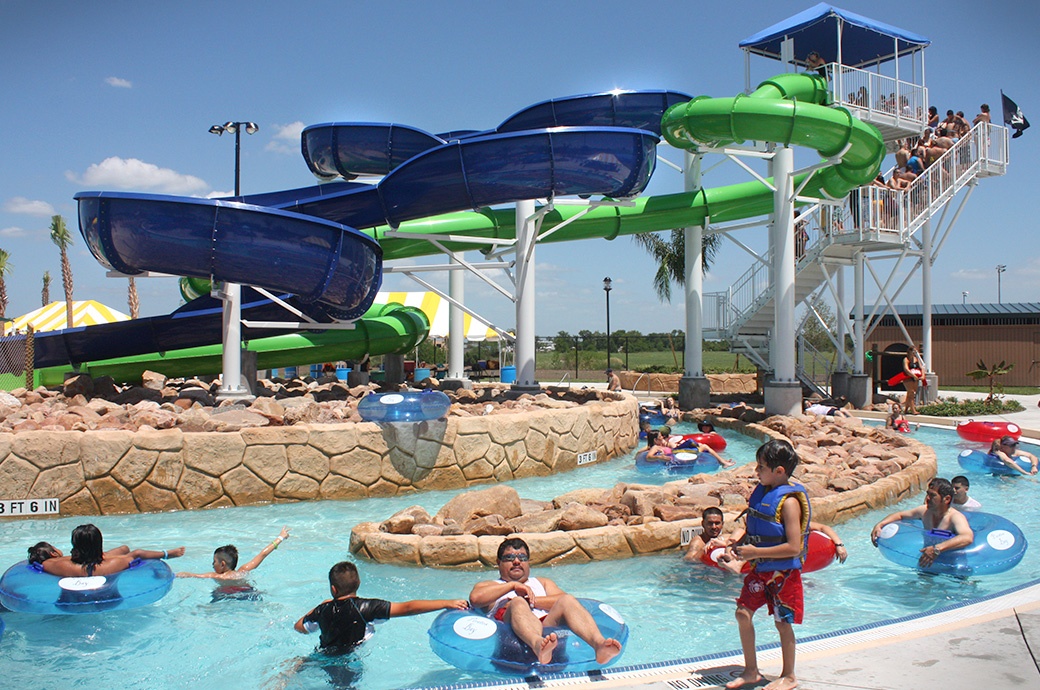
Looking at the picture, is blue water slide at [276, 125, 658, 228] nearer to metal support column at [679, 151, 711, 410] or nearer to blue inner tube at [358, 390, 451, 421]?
blue inner tube at [358, 390, 451, 421]

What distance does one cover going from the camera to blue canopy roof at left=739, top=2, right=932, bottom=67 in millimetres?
17289

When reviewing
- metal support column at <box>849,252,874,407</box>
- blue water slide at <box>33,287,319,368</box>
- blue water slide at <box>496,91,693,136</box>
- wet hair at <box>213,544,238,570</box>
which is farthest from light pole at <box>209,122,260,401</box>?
metal support column at <box>849,252,874,407</box>

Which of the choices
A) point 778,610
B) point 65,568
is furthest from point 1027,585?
point 65,568

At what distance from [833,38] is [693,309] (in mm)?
6785

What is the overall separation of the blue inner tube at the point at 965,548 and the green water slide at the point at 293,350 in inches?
431

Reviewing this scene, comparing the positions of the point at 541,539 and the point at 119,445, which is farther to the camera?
the point at 119,445

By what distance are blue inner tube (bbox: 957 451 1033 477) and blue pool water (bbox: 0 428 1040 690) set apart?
248cm

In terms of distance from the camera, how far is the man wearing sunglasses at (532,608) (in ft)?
13.0

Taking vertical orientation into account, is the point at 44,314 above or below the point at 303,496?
above

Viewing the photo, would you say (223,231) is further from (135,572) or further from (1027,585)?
(1027,585)

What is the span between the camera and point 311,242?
416 inches

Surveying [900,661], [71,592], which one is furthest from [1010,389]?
[71,592]

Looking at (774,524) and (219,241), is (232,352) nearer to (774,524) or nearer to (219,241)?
(219,241)

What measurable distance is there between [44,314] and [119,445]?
26.7 meters
